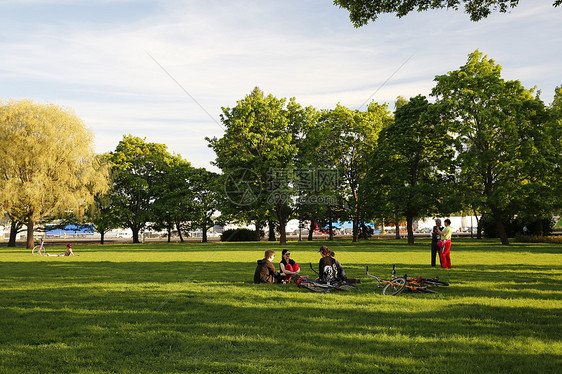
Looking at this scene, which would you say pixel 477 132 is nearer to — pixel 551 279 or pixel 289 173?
pixel 289 173

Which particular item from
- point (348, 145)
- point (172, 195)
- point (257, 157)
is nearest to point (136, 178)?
point (172, 195)

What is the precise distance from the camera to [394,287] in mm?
11406

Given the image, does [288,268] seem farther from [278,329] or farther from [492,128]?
[492,128]

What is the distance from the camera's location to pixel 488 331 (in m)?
7.43

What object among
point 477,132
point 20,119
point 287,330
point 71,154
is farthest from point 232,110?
point 287,330

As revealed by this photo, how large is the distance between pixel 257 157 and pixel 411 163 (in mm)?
15320

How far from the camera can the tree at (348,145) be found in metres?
47.6

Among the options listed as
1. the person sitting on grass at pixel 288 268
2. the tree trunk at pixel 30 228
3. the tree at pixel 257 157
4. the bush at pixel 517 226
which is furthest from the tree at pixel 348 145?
the person sitting on grass at pixel 288 268

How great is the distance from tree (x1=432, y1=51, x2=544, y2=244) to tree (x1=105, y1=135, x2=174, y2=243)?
40445 mm

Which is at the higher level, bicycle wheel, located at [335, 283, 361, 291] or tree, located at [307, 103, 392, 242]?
tree, located at [307, 103, 392, 242]

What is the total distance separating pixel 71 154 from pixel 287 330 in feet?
136

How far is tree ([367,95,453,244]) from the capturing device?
39.0 meters

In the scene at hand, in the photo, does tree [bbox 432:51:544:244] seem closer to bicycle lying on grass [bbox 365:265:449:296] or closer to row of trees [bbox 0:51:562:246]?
row of trees [bbox 0:51:562:246]

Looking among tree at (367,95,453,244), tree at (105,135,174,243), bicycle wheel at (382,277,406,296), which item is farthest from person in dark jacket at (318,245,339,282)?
tree at (105,135,174,243)
